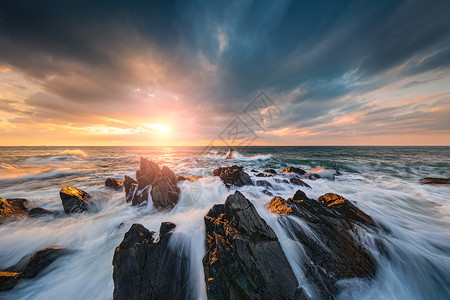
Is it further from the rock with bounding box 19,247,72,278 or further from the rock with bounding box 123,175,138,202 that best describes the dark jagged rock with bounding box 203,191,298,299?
the rock with bounding box 123,175,138,202

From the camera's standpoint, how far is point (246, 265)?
10.5 feet

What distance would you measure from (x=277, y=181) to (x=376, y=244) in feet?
22.7

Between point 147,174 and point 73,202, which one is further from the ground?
point 147,174

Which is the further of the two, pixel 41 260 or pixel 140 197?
pixel 140 197

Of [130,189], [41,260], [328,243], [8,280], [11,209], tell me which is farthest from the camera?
[130,189]

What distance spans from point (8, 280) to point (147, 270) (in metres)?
3.43

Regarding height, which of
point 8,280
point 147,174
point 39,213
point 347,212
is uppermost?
point 147,174

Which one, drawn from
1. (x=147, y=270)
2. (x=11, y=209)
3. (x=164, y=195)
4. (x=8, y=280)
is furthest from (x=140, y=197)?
(x=147, y=270)

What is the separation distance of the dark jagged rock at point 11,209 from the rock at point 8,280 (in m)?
4.05

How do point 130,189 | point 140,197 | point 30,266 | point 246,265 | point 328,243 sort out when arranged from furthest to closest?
point 130,189 < point 140,197 < point 328,243 < point 30,266 < point 246,265

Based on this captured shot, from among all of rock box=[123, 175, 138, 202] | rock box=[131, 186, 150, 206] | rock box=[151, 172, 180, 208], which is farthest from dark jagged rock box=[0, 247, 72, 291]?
rock box=[123, 175, 138, 202]

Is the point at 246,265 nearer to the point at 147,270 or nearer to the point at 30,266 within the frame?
the point at 147,270

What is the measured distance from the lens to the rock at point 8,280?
337 cm

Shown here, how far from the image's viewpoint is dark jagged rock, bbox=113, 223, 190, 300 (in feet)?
10.6
